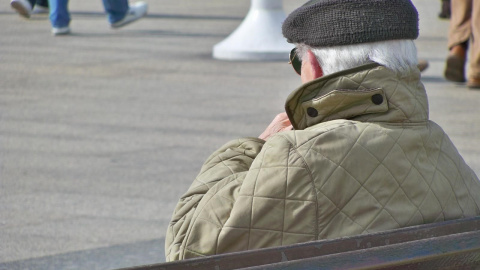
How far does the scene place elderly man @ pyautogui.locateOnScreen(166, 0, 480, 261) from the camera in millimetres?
1854

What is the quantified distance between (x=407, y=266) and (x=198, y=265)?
0.44m

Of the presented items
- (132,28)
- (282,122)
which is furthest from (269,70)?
(282,122)

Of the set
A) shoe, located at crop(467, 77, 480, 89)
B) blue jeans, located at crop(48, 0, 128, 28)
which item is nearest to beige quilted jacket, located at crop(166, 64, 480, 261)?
shoe, located at crop(467, 77, 480, 89)

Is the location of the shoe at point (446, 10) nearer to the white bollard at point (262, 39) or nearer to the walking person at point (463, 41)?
the white bollard at point (262, 39)

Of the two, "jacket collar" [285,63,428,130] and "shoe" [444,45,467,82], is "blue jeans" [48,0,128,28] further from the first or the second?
"jacket collar" [285,63,428,130]

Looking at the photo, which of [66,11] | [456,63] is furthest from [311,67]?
[66,11]

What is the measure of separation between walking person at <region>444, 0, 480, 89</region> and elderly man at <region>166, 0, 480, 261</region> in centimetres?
503

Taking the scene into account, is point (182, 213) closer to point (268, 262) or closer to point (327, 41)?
point (268, 262)

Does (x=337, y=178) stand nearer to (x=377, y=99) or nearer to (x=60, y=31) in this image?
(x=377, y=99)

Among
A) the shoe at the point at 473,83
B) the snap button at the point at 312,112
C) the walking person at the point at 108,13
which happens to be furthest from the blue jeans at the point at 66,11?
the snap button at the point at 312,112

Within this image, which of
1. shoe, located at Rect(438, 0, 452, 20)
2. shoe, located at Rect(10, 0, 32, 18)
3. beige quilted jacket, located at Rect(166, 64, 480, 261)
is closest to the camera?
beige quilted jacket, located at Rect(166, 64, 480, 261)

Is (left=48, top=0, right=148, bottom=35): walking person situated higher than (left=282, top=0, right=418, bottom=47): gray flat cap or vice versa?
(left=282, top=0, right=418, bottom=47): gray flat cap

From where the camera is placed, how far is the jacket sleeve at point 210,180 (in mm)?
1989

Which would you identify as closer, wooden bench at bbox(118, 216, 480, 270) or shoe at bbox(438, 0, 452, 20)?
wooden bench at bbox(118, 216, 480, 270)
